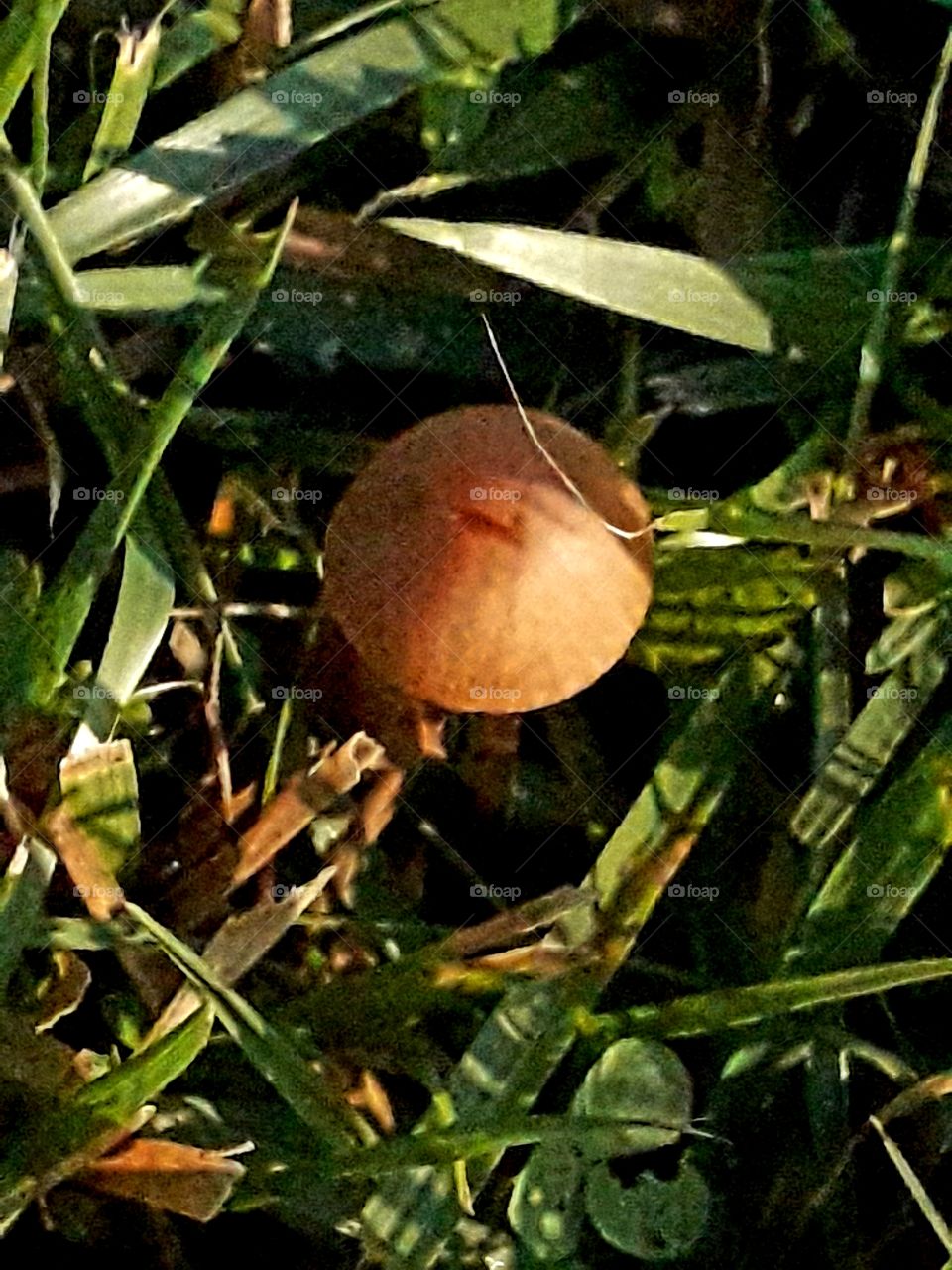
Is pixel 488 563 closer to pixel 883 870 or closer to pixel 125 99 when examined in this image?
pixel 883 870

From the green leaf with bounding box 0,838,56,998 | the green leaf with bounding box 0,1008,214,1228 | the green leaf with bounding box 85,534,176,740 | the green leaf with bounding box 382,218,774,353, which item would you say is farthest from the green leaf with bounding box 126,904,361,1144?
the green leaf with bounding box 382,218,774,353

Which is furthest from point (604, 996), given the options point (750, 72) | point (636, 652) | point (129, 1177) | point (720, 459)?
point (750, 72)

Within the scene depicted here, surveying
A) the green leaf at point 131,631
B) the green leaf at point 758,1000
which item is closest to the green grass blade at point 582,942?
the green leaf at point 758,1000

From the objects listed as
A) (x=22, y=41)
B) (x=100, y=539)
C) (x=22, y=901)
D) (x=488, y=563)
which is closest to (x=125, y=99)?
(x=22, y=41)

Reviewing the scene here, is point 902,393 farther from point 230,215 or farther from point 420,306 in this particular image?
point 230,215

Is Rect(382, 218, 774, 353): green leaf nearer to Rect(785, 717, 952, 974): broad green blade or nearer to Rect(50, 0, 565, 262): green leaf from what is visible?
Rect(50, 0, 565, 262): green leaf

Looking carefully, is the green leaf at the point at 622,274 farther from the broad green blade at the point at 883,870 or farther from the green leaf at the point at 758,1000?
the green leaf at the point at 758,1000
